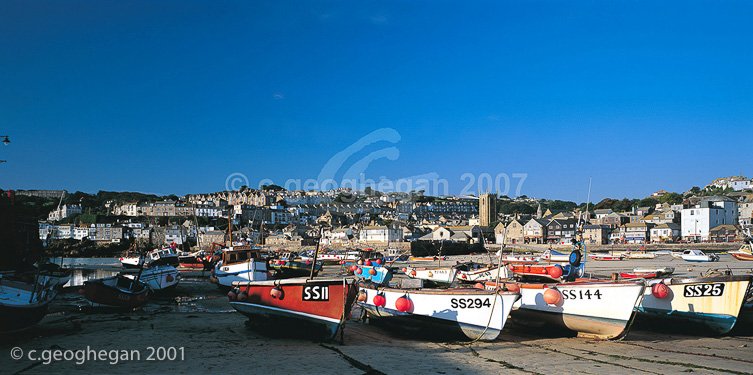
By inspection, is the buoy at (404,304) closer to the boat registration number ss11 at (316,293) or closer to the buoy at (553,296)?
the boat registration number ss11 at (316,293)

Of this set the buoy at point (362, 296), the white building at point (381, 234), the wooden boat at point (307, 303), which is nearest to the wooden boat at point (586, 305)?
the wooden boat at point (307, 303)

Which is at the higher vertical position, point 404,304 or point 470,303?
point 470,303

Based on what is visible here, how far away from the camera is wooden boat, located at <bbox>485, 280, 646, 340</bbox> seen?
40.3ft

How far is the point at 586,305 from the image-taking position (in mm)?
12812

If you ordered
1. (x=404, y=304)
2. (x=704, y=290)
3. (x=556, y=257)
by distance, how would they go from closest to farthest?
(x=404, y=304) < (x=704, y=290) < (x=556, y=257)

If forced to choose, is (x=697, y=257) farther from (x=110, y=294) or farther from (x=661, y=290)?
(x=110, y=294)

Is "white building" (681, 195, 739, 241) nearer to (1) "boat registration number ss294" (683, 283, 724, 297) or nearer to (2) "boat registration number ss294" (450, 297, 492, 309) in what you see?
(1) "boat registration number ss294" (683, 283, 724, 297)

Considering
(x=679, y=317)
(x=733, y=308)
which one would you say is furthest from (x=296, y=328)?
(x=733, y=308)

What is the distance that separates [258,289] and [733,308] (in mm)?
12831

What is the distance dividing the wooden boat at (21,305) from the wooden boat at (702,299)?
55.5 feet

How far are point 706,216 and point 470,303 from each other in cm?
9943

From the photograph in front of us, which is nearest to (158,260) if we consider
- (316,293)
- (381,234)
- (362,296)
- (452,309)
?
(362,296)

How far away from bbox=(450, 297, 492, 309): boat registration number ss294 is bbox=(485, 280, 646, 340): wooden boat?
1.76 ft

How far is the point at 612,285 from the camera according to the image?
41.1 ft
